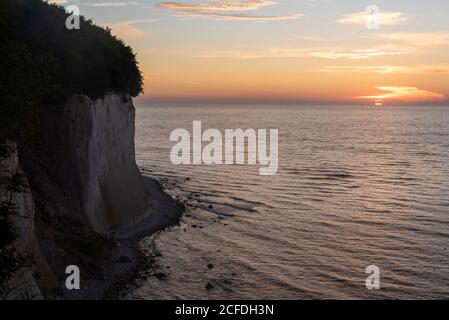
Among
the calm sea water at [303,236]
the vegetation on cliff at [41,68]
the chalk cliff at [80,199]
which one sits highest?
the vegetation on cliff at [41,68]

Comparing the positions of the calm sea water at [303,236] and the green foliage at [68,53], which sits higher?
the green foliage at [68,53]

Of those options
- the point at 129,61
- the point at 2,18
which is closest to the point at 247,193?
the point at 129,61

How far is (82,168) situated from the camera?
2973 centimetres

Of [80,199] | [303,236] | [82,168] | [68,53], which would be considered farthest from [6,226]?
[303,236]

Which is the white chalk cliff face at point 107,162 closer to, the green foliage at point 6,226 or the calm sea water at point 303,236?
the calm sea water at point 303,236

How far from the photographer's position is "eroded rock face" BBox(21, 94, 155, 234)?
2630 cm

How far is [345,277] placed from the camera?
27.7 m

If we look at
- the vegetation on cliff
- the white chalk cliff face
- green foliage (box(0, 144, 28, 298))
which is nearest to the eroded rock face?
the white chalk cliff face

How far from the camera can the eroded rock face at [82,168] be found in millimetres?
26297

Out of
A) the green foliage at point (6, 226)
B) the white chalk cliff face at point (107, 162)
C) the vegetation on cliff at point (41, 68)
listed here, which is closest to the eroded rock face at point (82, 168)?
the white chalk cliff face at point (107, 162)

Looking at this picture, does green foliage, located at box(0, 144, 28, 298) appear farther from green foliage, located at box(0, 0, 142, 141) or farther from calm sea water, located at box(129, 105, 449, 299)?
calm sea water, located at box(129, 105, 449, 299)

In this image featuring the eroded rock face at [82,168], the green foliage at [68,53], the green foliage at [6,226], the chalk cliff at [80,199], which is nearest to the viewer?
the green foliage at [6,226]
